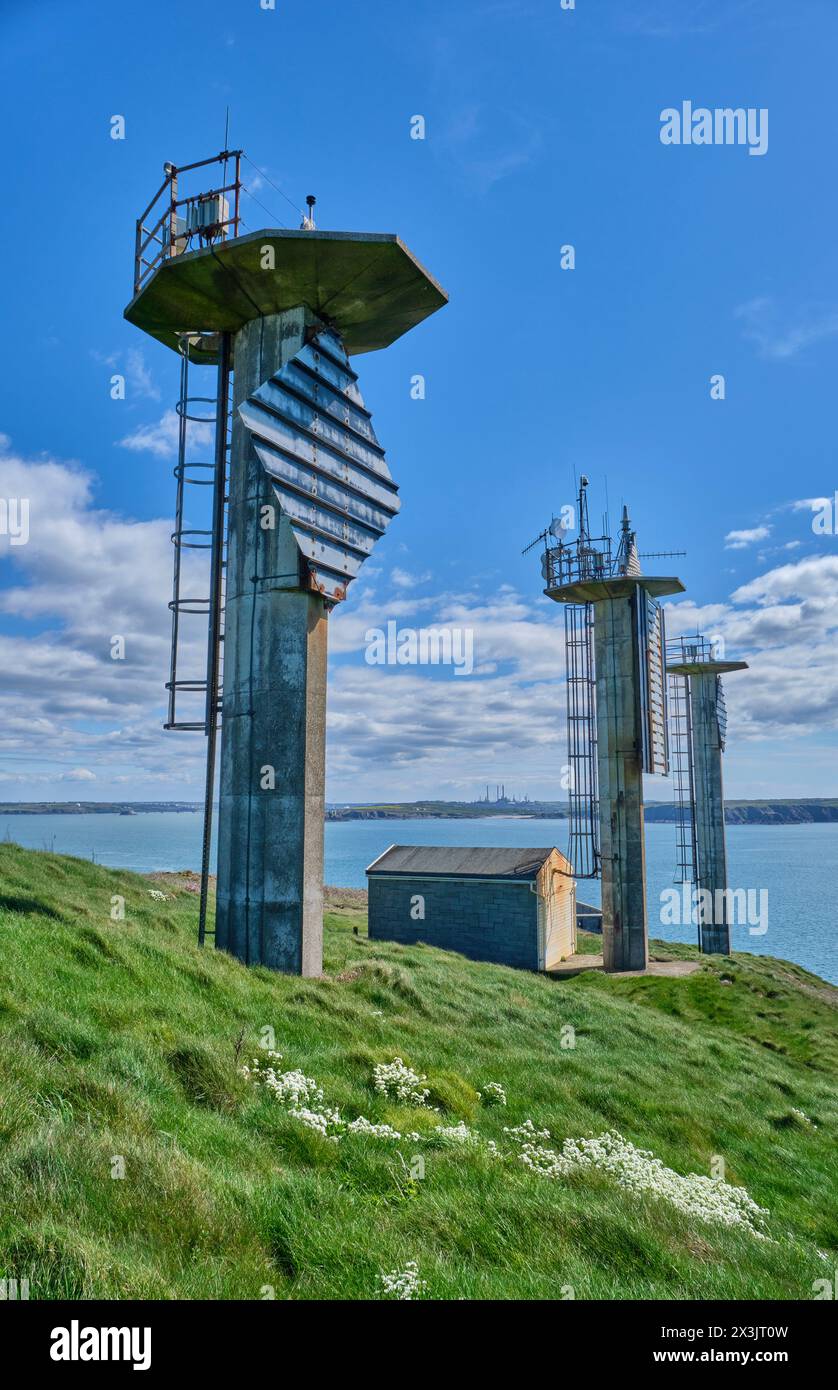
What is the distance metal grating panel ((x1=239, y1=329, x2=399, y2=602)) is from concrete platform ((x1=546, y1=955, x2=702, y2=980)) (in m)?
20.8

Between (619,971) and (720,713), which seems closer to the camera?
(619,971)

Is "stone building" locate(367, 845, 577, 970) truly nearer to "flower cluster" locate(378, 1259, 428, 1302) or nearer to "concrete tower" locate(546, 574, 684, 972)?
"concrete tower" locate(546, 574, 684, 972)

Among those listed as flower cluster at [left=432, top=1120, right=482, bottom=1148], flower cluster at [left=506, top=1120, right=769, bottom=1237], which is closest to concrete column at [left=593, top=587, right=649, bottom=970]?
flower cluster at [left=506, top=1120, right=769, bottom=1237]

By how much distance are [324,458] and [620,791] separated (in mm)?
22186

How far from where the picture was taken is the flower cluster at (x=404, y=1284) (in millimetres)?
4824

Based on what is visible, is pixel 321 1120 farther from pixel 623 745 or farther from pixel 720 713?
pixel 720 713

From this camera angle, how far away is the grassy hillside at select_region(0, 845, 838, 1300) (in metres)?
5.04

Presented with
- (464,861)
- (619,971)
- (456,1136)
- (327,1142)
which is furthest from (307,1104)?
(619,971)

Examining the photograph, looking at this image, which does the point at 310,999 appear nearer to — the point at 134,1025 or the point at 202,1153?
the point at 134,1025

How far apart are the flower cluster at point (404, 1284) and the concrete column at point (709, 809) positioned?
147 ft

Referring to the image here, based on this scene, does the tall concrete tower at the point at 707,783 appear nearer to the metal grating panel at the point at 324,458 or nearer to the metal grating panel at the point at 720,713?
the metal grating panel at the point at 720,713

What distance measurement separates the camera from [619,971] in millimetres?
32344

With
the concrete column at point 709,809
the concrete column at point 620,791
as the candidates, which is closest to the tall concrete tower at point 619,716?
the concrete column at point 620,791
